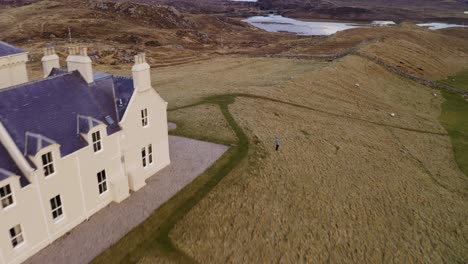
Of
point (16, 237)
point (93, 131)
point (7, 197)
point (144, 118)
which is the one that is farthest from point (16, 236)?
point (144, 118)

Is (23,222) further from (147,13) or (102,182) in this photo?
(147,13)

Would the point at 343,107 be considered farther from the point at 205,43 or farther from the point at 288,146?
the point at 205,43

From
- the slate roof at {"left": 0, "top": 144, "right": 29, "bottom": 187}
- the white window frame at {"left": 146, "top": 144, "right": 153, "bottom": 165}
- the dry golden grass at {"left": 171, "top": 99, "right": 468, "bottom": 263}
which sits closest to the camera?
the slate roof at {"left": 0, "top": 144, "right": 29, "bottom": 187}

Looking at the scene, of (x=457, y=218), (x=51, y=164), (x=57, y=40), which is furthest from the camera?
(x=57, y=40)

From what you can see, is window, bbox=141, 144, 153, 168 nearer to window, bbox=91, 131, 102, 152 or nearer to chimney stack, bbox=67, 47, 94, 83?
window, bbox=91, 131, 102, 152

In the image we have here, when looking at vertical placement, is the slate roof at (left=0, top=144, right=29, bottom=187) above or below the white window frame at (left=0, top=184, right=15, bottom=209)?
above

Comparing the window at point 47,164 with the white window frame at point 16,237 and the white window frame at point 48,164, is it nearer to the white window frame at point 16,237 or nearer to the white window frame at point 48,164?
the white window frame at point 48,164

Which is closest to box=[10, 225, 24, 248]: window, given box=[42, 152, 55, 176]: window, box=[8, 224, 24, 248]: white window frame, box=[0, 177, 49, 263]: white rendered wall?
box=[8, 224, 24, 248]: white window frame

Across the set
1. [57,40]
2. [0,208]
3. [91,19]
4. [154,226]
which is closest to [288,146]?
[154,226]
